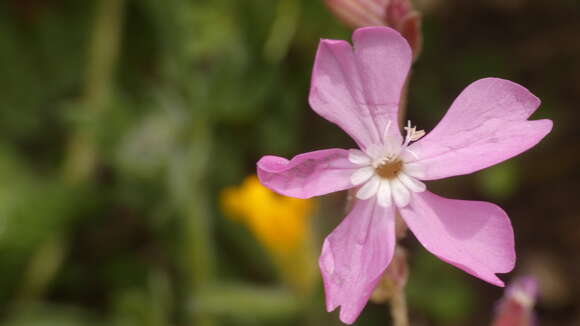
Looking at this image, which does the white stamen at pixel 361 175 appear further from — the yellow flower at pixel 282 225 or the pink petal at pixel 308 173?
the yellow flower at pixel 282 225

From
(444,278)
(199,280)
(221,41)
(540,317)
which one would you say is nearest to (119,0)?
(221,41)

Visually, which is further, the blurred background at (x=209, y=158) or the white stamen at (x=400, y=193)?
the blurred background at (x=209, y=158)

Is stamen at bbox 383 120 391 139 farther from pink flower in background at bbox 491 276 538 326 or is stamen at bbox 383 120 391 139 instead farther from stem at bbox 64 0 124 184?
stem at bbox 64 0 124 184

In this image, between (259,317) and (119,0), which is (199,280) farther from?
(119,0)

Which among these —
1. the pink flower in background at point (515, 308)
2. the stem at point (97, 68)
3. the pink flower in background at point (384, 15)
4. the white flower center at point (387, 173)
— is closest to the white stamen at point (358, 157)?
the white flower center at point (387, 173)

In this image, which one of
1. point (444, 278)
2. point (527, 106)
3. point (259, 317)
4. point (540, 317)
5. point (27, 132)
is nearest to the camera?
point (527, 106)

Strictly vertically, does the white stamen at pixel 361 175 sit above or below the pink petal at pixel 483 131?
below

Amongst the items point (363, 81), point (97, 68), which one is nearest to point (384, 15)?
point (363, 81)

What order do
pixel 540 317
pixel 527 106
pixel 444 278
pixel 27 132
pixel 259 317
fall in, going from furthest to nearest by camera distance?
pixel 540 317, pixel 27 132, pixel 444 278, pixel 259 317, pixel 527 106
